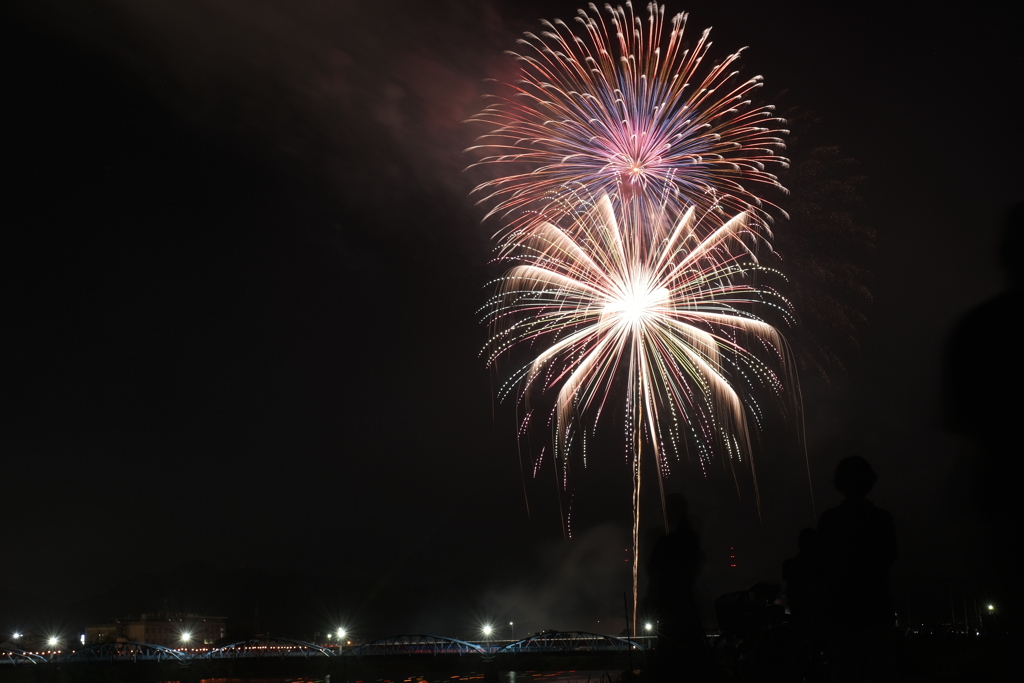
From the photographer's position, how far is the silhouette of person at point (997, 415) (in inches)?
151

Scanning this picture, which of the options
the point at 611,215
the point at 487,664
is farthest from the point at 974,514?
the point at 487,664

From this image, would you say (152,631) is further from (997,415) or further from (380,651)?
(997,415)

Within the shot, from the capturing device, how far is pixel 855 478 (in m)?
5.61

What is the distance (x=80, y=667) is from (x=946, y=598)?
8150 cm

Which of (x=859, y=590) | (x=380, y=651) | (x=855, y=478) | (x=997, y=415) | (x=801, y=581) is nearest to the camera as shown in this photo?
(x=997, y=415)

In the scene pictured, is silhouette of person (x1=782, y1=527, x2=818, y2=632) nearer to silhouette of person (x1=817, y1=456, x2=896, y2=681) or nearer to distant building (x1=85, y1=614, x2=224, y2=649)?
silhouette of person (x1=817, y1=456, x2=896, y2=681)

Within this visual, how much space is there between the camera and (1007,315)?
411cm

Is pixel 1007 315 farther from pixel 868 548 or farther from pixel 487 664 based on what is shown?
pixel 487 664

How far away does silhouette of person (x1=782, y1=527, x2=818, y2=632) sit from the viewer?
808 cm

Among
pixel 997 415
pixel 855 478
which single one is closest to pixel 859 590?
pixel 855 478

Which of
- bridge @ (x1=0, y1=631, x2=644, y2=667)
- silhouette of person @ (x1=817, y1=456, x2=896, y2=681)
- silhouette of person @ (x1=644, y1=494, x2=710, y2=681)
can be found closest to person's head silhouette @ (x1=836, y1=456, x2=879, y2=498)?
silhouette of person @ (x1=817, y1=456, x2=896, y2=681)

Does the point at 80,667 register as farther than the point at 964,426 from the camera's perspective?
Result: Yes

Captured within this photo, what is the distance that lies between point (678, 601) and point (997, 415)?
555 cm

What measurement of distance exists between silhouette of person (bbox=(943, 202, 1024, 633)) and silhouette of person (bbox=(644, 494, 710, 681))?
5040 millimetres
